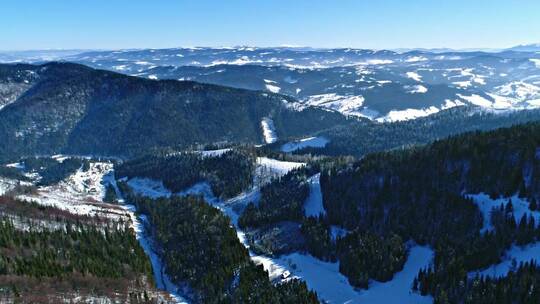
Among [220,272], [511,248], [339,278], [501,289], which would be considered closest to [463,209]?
[511,248]

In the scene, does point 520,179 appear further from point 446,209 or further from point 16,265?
point 16,265

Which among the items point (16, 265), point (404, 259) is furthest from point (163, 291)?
point (404, 259)

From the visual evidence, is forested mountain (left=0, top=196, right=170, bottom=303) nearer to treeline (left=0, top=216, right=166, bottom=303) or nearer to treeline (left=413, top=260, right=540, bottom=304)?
treeline (left=0, top=216, right=166, bottom=303)

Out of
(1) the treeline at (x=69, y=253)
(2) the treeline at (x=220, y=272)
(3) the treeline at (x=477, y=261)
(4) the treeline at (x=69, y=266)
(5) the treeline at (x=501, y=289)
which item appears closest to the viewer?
(5) the treeline at (x=501, y=289)

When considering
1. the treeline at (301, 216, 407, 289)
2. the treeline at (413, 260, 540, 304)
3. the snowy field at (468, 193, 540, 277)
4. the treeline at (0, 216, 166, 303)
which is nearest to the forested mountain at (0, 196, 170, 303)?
the treeline at (0, 216, 166, 303)

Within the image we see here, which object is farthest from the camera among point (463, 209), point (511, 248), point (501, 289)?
point (463, 209)

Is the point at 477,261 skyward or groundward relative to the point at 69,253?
skyward

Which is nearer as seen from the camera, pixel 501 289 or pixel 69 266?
pixel 501 289

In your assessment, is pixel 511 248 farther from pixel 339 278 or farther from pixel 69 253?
pixel 69 253

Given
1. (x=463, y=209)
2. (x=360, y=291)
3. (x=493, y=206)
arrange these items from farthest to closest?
(x=463, y=209) < (x=493, y=206) < (x=360, y=291)

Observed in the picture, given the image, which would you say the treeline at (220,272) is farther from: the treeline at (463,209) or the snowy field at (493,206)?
the snowy field at (493,206)

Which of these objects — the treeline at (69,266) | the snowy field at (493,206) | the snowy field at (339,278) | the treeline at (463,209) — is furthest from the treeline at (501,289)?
the treeline at (69,266)
